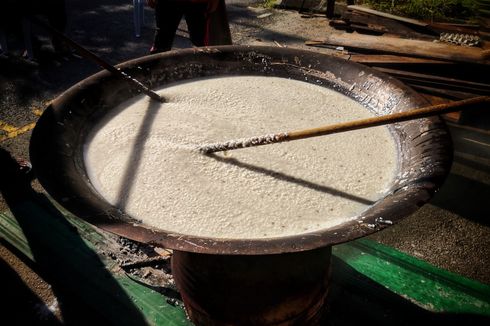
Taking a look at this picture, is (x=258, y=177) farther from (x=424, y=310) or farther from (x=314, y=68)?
(x=424, y=310)

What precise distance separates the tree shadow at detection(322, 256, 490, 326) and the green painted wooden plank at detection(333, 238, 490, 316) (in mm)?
51

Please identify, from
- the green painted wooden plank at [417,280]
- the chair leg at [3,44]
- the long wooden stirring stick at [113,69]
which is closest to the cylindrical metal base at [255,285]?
the green painted wooden plank at [417,280]

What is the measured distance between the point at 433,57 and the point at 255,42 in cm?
369

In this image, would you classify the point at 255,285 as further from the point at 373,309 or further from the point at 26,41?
the point at 26,41

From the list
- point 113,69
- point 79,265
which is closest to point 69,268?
point 79,265

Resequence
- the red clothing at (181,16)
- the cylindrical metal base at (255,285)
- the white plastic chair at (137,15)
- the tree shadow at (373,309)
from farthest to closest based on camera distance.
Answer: the white plastic chair at (137,15) < the red clothing at (181,16) < the tree shadow at (373,309) < the cylindrical metal base at (255,285)

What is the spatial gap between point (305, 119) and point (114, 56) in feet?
16.0

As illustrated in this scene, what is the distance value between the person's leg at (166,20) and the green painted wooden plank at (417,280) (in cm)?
287

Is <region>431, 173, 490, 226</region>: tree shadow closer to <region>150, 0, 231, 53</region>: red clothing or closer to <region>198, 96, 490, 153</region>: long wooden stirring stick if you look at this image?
<region>198, 96, 490, 153</region>: long wooden stirring stick

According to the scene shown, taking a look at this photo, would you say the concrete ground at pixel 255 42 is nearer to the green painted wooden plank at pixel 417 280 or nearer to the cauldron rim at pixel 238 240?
the green painted wooden plank at pixel 417 280

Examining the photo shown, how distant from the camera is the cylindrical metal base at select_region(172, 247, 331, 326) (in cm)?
190

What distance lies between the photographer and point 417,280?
2.77 m

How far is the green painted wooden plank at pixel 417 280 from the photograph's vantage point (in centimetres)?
261

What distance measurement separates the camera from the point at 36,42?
6.73m
